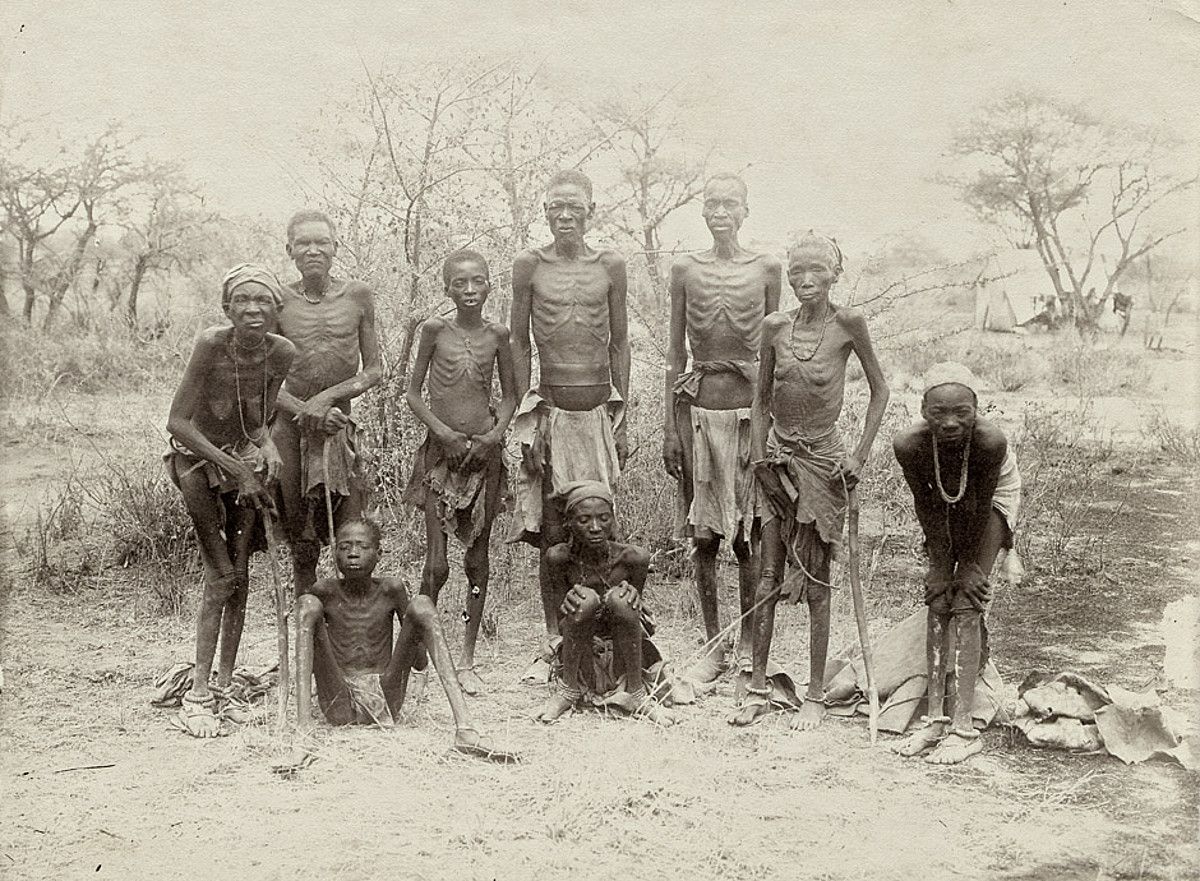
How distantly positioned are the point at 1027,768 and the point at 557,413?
2016mm

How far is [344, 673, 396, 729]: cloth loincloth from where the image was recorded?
12.0ft

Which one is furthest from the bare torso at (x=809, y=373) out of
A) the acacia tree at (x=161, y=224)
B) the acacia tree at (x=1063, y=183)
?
the acacia tree at (x=161, y=224)

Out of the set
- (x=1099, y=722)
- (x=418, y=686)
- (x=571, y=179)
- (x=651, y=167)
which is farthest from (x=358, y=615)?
(x=651, y=167)

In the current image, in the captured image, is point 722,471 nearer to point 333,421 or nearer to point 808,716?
point 808,716

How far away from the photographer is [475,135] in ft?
20.2

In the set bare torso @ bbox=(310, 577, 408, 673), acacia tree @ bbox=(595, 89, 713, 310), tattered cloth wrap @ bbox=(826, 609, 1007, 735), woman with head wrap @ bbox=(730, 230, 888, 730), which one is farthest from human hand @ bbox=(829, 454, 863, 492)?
acacia tree @ bbox=(595, 89, 713, 310)

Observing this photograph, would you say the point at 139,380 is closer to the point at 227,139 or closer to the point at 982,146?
the point at 227,139

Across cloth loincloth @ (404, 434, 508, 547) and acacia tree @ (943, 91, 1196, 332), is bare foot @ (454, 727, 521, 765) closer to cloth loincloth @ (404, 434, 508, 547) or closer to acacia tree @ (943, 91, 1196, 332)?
cloth loincloth @ (404, 434, 508, 547)

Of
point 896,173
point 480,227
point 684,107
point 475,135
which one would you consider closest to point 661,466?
point 480,227

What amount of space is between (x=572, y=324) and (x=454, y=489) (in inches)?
29.6

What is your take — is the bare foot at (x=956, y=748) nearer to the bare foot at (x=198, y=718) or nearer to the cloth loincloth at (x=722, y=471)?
the cloth loincloth at (x=722, y=471)

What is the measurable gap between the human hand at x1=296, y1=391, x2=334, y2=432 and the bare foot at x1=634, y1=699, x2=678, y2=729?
4.72ft

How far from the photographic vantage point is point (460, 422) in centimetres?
423

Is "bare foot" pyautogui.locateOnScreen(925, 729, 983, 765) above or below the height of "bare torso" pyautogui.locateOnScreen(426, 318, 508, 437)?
below
